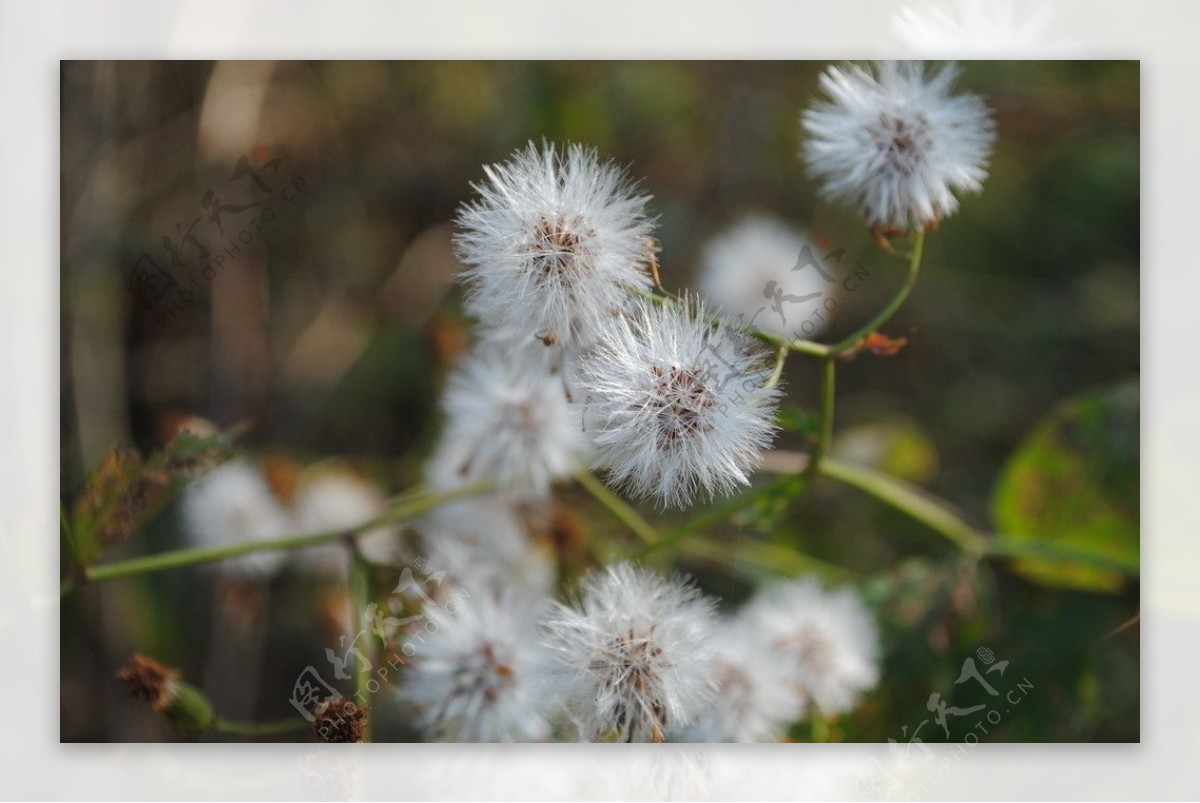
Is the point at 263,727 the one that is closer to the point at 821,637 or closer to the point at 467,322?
the point at 467,322

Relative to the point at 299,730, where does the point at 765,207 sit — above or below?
above

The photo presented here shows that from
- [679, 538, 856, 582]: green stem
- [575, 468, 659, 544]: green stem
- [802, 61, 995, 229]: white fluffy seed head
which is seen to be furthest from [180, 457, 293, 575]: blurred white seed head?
[802, 61, 995, 229]: white fluffy seed head

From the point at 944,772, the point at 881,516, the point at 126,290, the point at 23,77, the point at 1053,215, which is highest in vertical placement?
the point at 23,77

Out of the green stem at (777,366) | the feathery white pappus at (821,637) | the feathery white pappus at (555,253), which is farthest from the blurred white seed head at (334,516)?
the green stem at (777,366)

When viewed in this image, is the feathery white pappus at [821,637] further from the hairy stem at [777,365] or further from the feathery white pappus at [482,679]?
the hairy stem at [777,365]

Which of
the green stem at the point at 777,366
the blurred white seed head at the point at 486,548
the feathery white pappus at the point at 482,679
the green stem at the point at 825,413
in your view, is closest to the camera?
the green stem at the point at 777,366

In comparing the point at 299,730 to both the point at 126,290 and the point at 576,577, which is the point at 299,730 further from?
the point at 126,290

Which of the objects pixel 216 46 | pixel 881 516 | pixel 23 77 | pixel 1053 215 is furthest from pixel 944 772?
pixel 23 77
